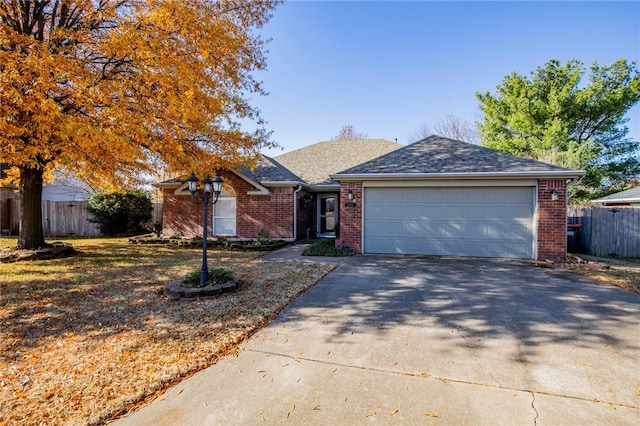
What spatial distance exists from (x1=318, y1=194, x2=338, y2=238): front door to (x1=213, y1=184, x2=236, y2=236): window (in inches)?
171

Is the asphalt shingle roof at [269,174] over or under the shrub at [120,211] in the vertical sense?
over

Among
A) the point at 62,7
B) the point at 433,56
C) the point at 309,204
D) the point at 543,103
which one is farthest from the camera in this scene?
the point at 543,103

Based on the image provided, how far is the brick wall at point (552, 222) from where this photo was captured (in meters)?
9.04

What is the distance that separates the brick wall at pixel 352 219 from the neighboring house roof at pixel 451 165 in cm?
41

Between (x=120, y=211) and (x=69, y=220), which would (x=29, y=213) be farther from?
(x=69, y=220)

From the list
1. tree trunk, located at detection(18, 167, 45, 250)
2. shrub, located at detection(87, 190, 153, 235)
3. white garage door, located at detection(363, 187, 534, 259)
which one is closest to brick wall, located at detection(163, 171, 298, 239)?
shrub, located at detection(87, 190, 153, 235)

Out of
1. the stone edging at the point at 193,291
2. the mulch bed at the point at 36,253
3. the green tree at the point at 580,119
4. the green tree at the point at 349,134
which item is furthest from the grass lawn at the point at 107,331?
the green tree at the point at 349,134

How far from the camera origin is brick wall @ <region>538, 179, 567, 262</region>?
904cm

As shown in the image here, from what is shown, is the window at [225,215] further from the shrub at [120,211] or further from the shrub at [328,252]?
the shrub at [120,211]

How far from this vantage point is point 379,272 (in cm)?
780

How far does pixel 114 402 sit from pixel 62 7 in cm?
1035

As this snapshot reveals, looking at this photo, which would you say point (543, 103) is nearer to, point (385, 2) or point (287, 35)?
point (385, 2)

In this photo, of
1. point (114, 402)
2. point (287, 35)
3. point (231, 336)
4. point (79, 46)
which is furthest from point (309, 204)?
point (114, 402)

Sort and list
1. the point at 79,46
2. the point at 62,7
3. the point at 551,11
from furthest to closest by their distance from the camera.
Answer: the point at 551,11 → the point at 62,7 → the point at 79,46
